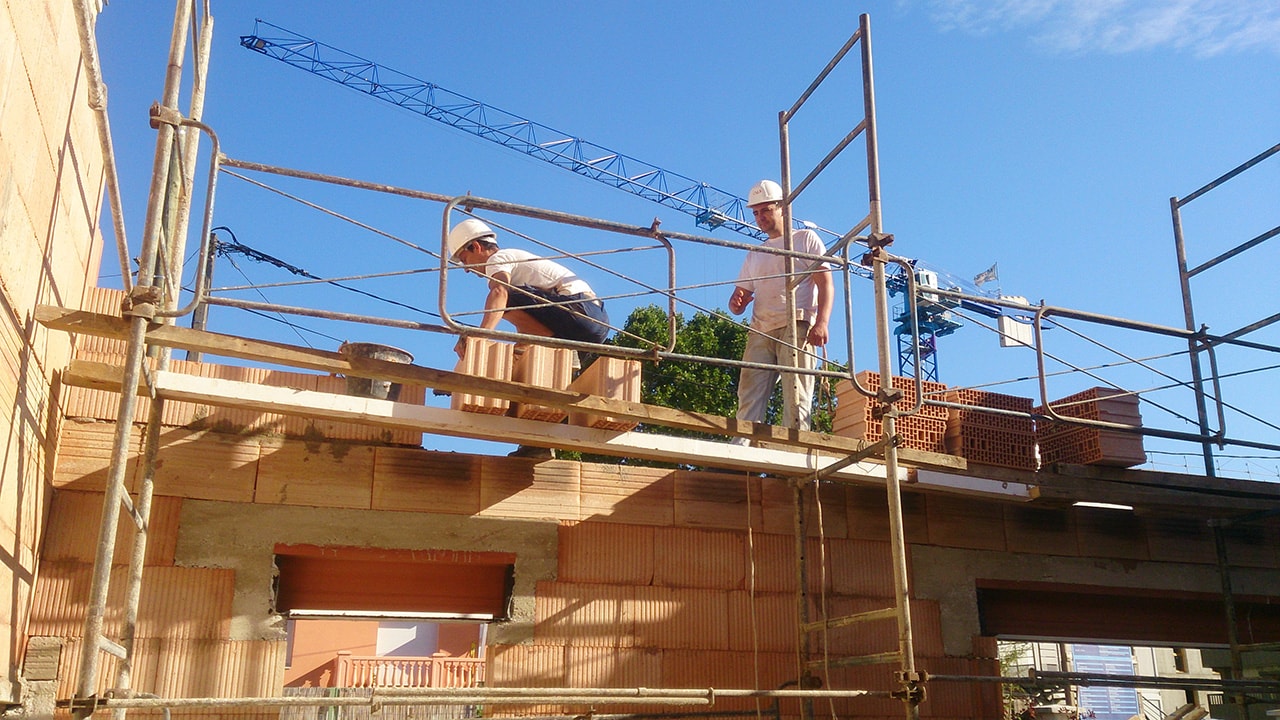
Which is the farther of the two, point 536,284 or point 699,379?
point 699,379

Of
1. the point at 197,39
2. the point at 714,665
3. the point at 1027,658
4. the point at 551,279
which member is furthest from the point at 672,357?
the point at 1027,658

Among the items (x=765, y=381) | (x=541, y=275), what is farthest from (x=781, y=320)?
(x=541, y=275)

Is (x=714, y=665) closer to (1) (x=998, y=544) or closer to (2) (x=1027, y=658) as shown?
(1) (x=998, y=544)

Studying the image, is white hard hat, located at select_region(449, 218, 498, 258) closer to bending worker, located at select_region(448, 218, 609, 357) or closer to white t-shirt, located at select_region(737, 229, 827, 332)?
bending worker, located at select_region(448, 218, 609, 357)

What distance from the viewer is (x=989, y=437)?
7102mm

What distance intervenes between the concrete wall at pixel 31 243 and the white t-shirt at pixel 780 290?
3863 mm

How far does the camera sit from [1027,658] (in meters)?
37.2

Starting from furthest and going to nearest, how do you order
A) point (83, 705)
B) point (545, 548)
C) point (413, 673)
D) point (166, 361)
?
point (413, 673)
point (545, 548)
point (166, 361)
point (83, 705)

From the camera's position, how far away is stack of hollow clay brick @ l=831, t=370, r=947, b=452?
21.9 ft

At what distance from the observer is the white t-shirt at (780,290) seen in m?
6.98

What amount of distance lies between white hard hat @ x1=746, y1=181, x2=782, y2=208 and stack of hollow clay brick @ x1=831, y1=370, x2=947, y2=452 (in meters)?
1.40

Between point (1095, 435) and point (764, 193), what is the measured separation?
2.74 m

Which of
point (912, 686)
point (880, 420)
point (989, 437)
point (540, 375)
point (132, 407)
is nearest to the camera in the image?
point (132, 407)

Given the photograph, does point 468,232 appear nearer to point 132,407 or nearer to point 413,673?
point 132,407
